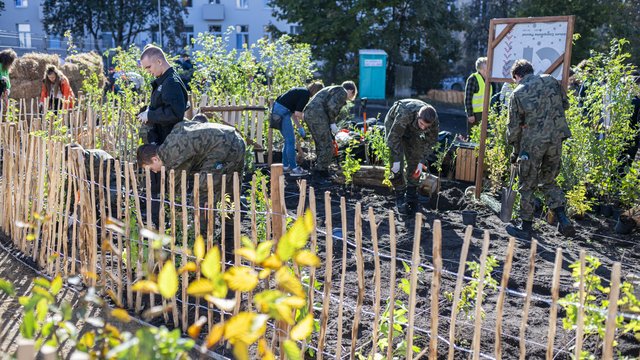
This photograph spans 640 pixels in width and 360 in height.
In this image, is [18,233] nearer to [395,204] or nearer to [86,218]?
[86,218]

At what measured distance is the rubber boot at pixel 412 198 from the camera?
21.3 feet

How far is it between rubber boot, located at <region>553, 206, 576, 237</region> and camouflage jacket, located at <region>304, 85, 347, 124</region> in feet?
9.88

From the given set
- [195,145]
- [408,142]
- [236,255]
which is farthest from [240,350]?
[408,142]

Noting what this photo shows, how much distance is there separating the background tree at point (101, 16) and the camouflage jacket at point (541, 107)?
31.6m

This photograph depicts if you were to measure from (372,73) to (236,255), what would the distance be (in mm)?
19190

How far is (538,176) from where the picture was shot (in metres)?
6.00

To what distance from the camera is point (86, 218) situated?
4.29m

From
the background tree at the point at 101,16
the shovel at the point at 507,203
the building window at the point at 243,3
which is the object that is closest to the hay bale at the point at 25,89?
the shovel at the point at 507,203

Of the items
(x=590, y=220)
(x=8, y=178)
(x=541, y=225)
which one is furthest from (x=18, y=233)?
(x=590, y=220)

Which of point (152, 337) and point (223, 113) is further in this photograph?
point (223, 113)

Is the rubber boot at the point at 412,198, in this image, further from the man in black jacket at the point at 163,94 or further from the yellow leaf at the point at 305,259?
the yellow leaf at the point at 305,259

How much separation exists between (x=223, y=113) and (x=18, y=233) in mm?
3964

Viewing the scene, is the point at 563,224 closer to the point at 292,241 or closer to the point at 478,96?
the point at 478,96

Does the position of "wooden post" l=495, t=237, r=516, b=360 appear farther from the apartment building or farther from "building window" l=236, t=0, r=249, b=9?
"building window" l=236, t=0, r=249, b=9
